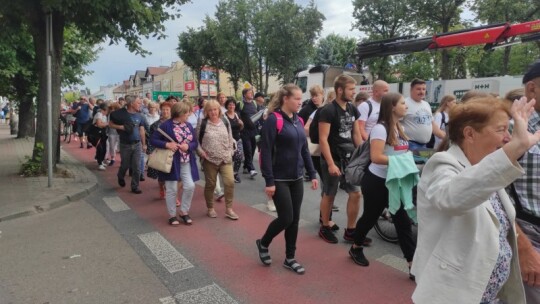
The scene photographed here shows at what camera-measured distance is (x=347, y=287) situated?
12.0 ft

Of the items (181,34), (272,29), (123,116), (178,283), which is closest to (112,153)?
(123,116)

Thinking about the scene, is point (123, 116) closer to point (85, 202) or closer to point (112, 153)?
point (85, 202)

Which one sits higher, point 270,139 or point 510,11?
point 510,11

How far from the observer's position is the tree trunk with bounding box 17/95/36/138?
680 inches

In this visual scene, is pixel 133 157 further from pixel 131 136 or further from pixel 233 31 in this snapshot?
pixel 233 31

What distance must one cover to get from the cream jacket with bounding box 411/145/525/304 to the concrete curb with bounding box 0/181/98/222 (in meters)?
5.93

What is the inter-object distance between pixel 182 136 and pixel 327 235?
240 cm

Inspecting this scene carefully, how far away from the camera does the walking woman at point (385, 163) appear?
369 centimetres

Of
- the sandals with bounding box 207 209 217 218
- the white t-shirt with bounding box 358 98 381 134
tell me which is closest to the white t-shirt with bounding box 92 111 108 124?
the sandals with bounding box 207 209 217 218

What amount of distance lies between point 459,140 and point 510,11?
27191 millimetres

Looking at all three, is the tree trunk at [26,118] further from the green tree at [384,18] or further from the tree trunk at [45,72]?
the green tree at [384,18]

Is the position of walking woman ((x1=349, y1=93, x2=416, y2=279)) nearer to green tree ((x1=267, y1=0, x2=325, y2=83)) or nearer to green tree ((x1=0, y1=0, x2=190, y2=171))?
green tree ((x1=0, y1=0, x2=190, y2=171))

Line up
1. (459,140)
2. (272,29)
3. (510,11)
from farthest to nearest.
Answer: (272,29), (510,11), (459,140)

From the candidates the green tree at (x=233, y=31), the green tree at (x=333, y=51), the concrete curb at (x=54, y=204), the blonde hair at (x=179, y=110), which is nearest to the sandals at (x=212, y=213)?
the blonde hair at (x=179, y=110)
